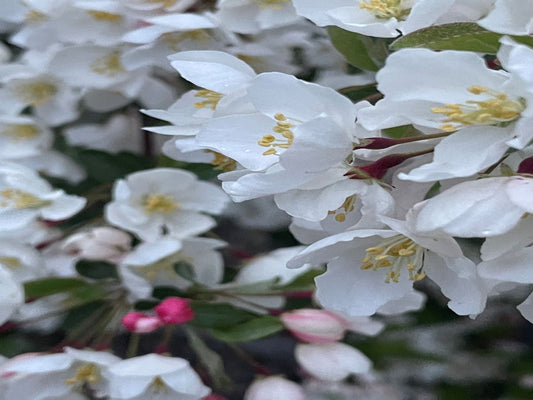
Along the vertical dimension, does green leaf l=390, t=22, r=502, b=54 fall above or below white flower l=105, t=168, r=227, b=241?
above

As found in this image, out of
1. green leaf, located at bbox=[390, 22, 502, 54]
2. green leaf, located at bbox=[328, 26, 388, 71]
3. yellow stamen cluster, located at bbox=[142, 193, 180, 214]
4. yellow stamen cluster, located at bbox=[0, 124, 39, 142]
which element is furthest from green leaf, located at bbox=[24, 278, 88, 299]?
green leaf, located at bbox=[390, 22, 502, 54]

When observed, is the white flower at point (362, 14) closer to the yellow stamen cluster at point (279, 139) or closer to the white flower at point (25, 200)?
the yellow stamen cluster at point (279, 139)

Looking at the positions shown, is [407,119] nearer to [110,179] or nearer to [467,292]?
[467,292]

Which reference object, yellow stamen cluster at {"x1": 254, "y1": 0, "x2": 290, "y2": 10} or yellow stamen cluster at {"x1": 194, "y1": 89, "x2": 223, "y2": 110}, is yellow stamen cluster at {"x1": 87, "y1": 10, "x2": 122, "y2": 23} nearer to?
yellow stamen cluster at {"x1": 254, "y1": 0, "x2": 290, "y2": 10}

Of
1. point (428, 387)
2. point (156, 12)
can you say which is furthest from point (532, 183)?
point (428, 387)

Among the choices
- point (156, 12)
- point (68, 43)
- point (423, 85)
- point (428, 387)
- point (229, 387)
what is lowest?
point (428, 387)
